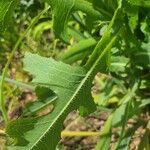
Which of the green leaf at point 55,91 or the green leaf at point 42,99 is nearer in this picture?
the green leaf at point 55,91

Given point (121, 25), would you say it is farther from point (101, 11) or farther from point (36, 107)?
point (36, 107)

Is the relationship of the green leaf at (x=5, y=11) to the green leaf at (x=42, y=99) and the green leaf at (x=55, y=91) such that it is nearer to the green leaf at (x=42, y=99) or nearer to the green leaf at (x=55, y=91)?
the green leaf at (x=55, y=91)

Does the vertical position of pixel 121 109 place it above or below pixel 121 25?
A: below

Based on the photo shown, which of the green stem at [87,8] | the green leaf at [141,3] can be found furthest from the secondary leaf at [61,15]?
the green leaf at [141,3]

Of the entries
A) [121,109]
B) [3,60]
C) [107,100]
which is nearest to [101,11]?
[121,109]

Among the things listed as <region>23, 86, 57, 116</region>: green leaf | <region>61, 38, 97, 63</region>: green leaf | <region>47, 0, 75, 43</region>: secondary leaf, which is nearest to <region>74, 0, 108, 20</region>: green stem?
<region>47, 0, 75, 43</region>: secondary leaf

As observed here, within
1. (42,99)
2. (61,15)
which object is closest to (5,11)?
(61,15)

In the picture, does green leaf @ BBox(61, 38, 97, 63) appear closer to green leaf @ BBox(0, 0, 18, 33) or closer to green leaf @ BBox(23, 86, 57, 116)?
green leaf @ BBox(23, 86, 57, 116)

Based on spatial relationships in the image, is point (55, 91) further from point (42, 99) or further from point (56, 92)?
point (42, 99)
